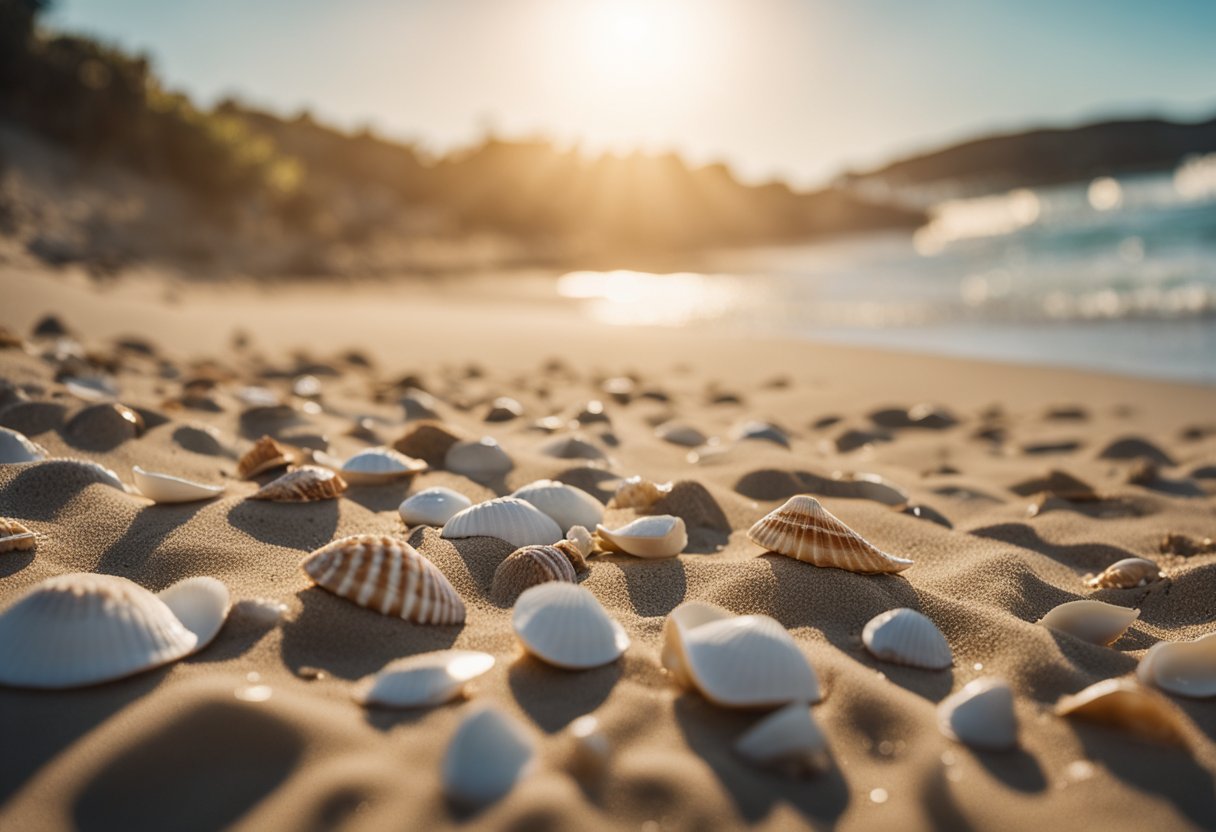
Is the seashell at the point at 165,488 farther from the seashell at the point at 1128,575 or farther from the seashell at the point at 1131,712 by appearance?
the seashell at the point at 1128,575

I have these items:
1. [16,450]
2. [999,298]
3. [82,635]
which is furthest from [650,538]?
[999,298]

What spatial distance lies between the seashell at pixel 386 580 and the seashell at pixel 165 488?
0.80 m

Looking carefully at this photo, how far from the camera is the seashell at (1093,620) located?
1.93 meters

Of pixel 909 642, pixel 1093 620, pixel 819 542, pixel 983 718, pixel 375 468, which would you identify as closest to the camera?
pixel 983 718

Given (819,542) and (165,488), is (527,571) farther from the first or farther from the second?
(165,488)

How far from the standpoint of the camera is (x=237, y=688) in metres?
1.49

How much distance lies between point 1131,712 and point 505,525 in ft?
4.92

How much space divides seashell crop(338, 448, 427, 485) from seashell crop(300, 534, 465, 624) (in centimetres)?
95

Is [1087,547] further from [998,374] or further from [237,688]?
[998,374]

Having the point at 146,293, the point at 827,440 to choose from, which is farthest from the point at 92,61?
the point at 827,440

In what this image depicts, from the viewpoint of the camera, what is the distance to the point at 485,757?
1304 mm

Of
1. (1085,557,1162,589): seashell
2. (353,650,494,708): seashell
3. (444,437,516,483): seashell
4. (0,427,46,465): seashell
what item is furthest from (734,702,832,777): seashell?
(0,427,46,465): seashell

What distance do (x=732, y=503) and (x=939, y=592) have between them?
90 centimetres

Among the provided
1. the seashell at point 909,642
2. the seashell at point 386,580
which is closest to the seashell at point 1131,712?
the seashell at point 909,642
